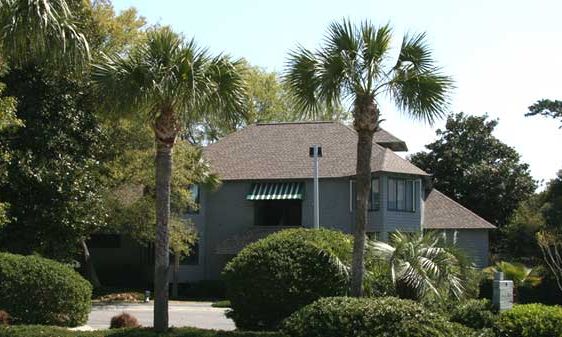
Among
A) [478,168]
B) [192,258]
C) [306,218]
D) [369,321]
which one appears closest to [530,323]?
[369,321]

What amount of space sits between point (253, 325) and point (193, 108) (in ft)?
15.9

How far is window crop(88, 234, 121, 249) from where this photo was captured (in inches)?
1828

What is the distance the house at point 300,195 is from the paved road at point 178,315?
6584mm

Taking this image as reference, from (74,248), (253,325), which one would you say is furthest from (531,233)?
(253,325)

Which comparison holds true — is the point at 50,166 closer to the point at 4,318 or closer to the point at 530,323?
the point at 4,318

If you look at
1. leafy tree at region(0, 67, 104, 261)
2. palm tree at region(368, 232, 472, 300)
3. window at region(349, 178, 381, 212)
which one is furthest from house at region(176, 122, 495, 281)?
palm tree at region(368, 232, 472, 300)

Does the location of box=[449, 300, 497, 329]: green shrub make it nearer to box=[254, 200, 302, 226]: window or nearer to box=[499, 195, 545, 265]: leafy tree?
box=[254, 200, 302, 226]: window

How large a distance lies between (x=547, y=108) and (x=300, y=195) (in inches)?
498

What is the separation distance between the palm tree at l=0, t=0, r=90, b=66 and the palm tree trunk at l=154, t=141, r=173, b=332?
10.5ft

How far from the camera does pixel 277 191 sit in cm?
4250

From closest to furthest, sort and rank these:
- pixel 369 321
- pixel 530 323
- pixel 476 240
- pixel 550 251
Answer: pixel 369 321 < pixel 530 323 < pixel 550 251 < pixel 476 240

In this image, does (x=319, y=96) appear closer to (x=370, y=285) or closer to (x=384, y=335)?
(x=370, y=285)

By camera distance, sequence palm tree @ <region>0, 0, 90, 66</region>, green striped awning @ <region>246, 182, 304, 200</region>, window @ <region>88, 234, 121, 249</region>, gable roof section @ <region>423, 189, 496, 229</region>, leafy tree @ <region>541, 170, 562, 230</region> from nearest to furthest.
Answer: palm tree @ <region>0, 0, 90, 66</region> < leafy tree @ <region>541, 170, 562, 230</region> < green striped awning @ <region>246, 182, 304, 200</region> < gable roof section @ <region>423, 189, 496, 229</region> < window @ <region>88, 234, 121, 249</region>

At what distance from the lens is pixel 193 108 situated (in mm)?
17469
